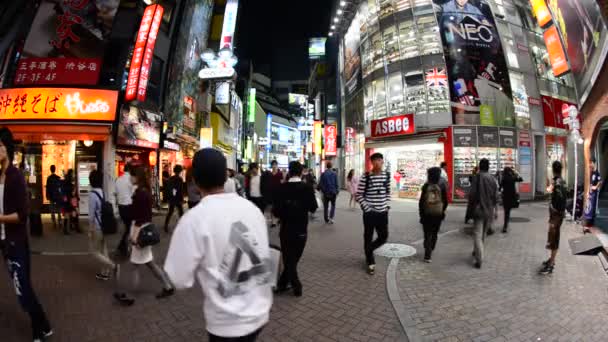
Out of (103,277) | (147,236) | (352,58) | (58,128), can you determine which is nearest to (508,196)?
(147,236)

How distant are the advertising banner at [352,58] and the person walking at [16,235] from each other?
2289 centimetres

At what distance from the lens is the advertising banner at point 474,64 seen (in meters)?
17.0

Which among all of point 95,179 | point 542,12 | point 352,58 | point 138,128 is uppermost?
point 352,58

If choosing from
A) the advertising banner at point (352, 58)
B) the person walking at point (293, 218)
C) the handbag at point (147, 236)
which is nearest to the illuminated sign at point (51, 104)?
the handbag at point (147, 236)

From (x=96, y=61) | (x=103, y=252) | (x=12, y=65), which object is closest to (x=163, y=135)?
(x=96, y=61)

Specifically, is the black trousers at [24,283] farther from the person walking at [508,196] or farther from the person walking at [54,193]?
the person walking at [508,196]

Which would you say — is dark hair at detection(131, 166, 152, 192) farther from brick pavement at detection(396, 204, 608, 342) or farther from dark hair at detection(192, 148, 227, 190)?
brick pavement at detection(396, 204, 608, 342)

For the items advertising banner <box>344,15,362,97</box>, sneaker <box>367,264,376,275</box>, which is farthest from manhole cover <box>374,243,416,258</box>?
advertising banner <box>344,15,362,97</box>

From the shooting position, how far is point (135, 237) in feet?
13.8

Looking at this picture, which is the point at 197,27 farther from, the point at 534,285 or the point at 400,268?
the point at 534,285

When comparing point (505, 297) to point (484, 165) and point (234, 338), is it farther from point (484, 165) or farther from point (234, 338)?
point (234, 338)

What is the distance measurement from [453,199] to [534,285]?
40.4 feet

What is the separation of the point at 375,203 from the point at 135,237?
12.3ft

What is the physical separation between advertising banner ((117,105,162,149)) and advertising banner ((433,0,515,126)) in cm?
1525
